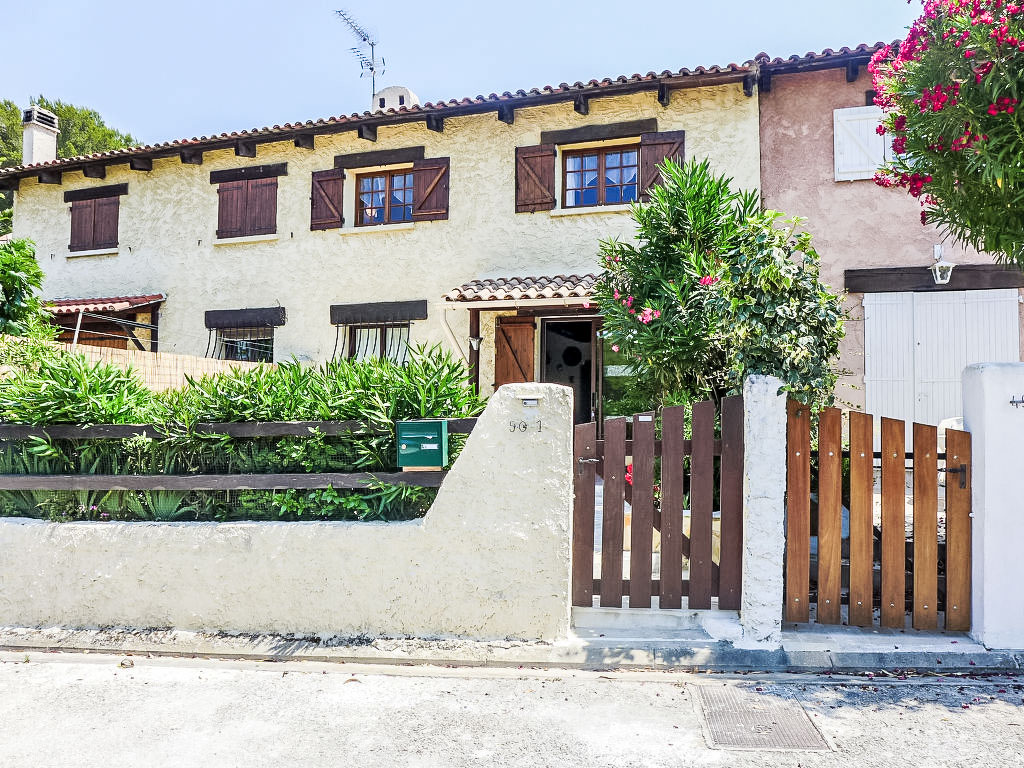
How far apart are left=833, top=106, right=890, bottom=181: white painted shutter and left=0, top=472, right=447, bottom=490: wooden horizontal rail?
8.46 m

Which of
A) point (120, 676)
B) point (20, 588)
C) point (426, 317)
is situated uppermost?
point (426, 317)

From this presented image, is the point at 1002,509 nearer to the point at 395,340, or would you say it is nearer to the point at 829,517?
the point at 829,517

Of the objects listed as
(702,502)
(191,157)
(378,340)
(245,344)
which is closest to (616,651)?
(702,502)

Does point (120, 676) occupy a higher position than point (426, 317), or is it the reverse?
point (426, 317)

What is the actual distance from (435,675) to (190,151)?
11.7 m

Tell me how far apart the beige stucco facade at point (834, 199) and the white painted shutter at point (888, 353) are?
114 mm

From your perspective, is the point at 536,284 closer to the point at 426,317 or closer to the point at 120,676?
the point at 426,317

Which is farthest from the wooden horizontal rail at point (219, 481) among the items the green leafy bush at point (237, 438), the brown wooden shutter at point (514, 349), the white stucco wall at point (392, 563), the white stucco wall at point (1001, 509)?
the brown wooden shutter at point (514, 349)

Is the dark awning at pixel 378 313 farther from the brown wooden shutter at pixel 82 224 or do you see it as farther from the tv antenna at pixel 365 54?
the tv antenna at pixel 365 54

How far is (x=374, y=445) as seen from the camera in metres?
4.68

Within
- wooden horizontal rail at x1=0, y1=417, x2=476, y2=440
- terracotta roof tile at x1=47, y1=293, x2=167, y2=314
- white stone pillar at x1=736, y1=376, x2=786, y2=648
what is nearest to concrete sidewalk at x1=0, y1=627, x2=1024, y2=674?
white stone pillar at x1=736, y1=376, x2=786, y2=648


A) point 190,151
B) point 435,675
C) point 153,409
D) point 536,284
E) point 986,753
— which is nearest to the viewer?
point 986,753

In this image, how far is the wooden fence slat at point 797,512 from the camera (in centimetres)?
450

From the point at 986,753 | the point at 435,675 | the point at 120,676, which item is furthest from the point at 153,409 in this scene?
the point at 986,753
